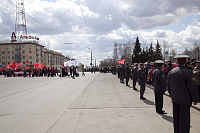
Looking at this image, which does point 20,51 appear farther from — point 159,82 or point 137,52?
point 159,82

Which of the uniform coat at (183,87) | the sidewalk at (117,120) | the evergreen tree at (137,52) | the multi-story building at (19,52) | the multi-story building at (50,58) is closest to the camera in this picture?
the uniform coat at (183,87)

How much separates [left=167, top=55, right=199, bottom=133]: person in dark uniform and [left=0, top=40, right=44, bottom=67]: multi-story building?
100 m

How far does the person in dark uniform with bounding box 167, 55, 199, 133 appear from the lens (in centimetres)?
452

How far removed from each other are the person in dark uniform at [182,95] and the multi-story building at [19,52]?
330ft

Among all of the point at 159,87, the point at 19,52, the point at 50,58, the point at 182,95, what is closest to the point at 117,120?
the point at 159,87

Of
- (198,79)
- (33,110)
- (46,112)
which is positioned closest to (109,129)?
(46,112)

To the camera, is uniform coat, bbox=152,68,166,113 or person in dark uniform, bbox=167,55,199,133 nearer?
person in dark uniform, bbox=167,55,199,133

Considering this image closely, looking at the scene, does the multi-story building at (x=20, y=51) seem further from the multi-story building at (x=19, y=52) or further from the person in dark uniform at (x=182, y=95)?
the person in dark uniform at (x=182, y=95)

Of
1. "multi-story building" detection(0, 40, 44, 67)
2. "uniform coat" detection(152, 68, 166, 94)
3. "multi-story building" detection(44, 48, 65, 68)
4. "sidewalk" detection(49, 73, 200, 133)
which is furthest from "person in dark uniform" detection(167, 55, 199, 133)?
"multi-story building" detection(44, 48, 65, 68)

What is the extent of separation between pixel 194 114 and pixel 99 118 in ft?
11.7

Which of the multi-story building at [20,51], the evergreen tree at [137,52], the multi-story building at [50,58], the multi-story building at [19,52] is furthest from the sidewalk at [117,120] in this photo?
the multi-story building at [50,58]

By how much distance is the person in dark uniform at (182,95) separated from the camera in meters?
4.52

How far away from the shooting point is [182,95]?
15.1 feet

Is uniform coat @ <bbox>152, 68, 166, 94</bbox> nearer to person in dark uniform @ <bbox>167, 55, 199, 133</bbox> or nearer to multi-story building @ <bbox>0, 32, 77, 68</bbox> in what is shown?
person in dark uniform @ <bbox>167, 55, 199, 133</bbox>
